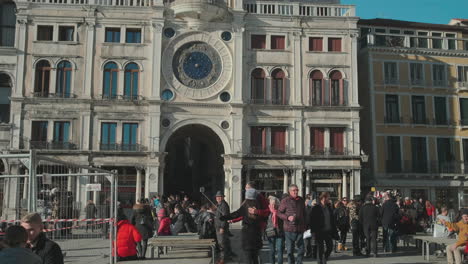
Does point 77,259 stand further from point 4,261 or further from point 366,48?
point 366,48

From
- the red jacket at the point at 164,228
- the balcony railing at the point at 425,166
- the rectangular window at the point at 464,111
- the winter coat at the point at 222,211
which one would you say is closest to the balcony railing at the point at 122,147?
the balcony railing at the point at 425,166

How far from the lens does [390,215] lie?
54.7ft

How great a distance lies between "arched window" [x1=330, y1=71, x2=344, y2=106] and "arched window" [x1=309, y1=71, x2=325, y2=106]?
2.35 ft

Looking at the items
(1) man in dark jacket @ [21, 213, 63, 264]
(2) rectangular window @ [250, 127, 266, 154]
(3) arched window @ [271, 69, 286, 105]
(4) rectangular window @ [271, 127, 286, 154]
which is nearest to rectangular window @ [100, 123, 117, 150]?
(2) rectangular window @ [250, 127, 266, 154]

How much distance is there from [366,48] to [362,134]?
21.6 feet

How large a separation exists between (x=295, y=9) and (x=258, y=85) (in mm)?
6224

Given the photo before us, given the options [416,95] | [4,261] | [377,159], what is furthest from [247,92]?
[4,261]

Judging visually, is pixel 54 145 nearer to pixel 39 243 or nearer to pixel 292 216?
pixel 292 216

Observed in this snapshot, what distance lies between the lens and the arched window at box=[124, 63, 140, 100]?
118 feet

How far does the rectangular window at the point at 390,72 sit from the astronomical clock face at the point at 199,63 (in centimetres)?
1224

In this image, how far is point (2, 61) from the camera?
116 feet

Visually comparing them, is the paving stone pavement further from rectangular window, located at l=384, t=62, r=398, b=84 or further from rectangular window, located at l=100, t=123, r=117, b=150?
rectangular window, located at l=384, t=62, r=398, b=84

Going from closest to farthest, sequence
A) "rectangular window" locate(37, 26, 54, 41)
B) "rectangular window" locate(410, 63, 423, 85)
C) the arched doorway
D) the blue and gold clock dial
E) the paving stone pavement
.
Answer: the paving stone pavement → "rectangular window" locate(37, 26, 54, 41) → the blue and gold clock dial → the arched doorway → "rectangular window" locate(410, 63, 423, 85)

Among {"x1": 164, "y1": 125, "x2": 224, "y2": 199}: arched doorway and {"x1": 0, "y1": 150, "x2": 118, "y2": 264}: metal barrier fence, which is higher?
{"x1": 164, "y1": 125, "x2": 224, "y2": 199}: arched doorway
